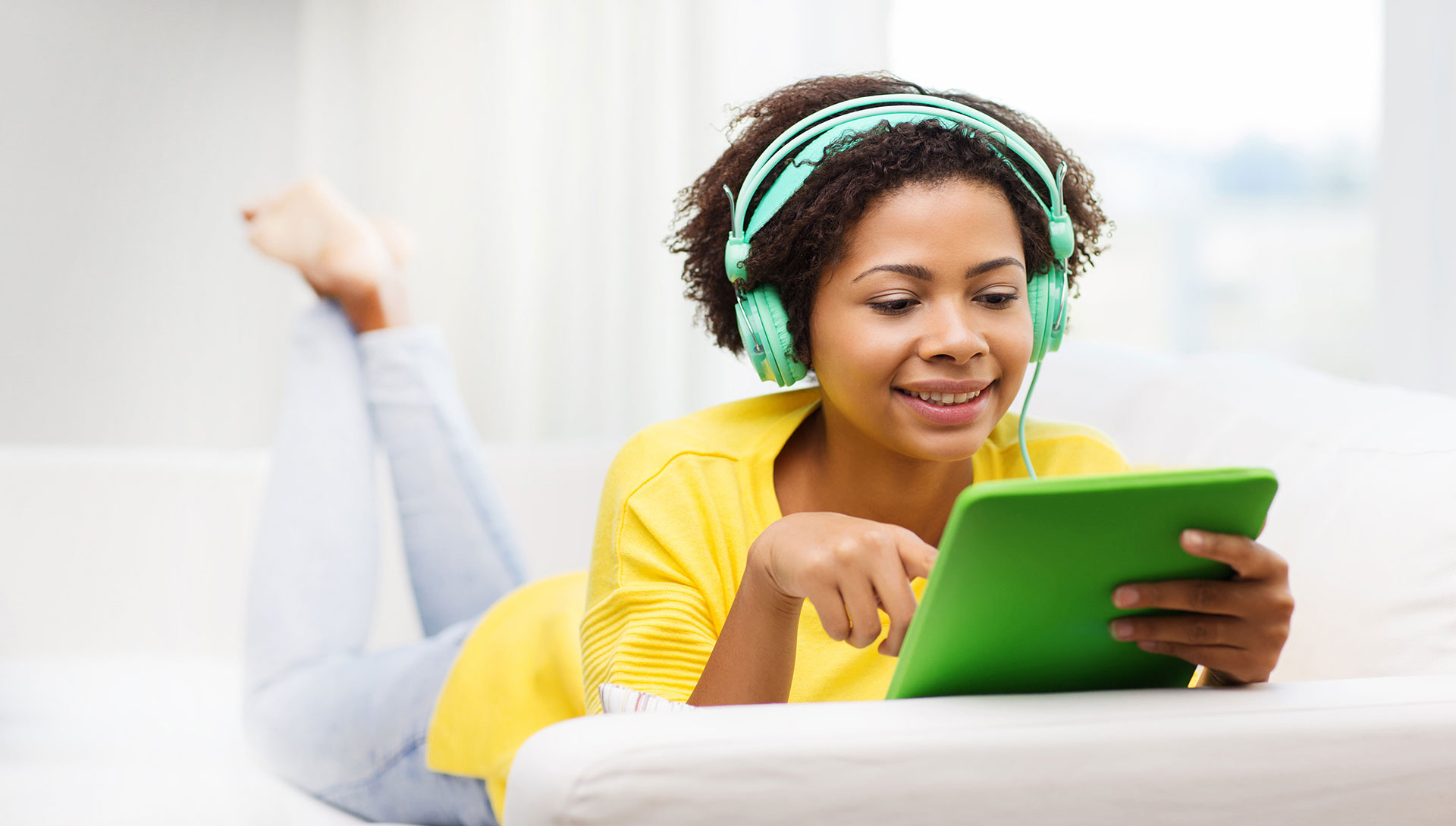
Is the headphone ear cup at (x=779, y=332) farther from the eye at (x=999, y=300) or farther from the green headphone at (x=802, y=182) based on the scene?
the eye at (x=999, y=300)

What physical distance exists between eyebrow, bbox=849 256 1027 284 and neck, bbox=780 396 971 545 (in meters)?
0.16

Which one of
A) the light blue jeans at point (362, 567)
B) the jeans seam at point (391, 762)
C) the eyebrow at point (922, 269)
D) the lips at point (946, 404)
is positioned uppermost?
the eyebrow at point (922, 269)

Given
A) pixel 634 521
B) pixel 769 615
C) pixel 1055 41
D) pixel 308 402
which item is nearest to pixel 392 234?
pixel 308 402

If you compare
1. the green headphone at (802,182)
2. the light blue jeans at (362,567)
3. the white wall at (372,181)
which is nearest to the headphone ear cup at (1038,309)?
the green headphone at (802,182)

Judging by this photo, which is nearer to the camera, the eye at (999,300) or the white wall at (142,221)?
the eye at (999,300)

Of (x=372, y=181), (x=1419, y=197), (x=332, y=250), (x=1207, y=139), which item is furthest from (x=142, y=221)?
(x=1207, y=139)

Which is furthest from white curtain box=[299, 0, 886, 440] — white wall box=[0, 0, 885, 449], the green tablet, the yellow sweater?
the green tablet

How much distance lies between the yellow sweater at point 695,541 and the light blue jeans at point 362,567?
0.22 meters

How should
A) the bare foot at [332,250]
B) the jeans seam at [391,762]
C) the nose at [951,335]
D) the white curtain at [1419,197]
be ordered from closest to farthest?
the nose at [951,335] → the jeans seam at [391,762] → the bare foot at [332,250] → the white curtain at [1419,197]

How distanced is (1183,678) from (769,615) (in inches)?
9.5

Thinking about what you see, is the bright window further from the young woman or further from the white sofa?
the young woman

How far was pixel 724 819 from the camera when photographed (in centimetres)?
50

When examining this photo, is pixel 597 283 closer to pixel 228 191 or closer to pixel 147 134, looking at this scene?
pixel 228 191

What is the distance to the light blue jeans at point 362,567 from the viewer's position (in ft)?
4.14
